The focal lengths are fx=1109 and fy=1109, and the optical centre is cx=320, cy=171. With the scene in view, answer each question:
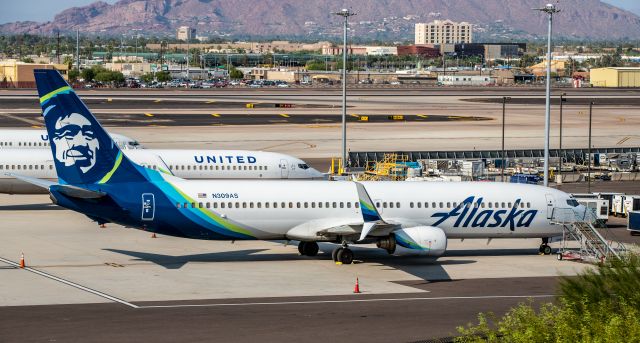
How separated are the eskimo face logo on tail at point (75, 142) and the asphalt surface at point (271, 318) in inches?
305

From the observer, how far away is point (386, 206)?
50.1 m

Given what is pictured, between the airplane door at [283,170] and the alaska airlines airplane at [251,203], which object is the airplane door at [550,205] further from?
the airplane door at [283,170]

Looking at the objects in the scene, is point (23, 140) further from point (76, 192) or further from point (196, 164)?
point (76, 192)

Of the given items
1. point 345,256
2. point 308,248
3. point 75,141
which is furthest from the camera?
point 308,248

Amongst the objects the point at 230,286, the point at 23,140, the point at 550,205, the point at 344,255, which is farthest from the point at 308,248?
the point at 23,140

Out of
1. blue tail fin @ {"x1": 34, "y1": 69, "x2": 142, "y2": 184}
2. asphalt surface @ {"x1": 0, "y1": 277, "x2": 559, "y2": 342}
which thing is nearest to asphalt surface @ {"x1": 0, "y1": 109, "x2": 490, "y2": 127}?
blue tail fin @ {"x1": 34, "y1": 69, "x2": 142, "y2": 184}

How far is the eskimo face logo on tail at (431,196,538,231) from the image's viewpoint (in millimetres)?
50875

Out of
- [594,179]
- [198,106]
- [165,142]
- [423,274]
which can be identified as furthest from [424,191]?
[198,106]

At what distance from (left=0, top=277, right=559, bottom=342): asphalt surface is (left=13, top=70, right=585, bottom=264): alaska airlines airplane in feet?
17.2

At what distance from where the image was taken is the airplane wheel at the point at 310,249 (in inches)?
2029

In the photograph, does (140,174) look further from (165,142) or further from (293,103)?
(293,103)

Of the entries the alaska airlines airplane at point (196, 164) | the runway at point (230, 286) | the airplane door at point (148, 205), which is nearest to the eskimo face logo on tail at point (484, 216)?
the runway at point (230, 286)

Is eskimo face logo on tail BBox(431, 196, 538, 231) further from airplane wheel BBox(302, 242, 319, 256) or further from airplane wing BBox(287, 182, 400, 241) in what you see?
airplane wheel BBox(302, 242, 319, 256)

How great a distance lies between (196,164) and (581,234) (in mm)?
28316
